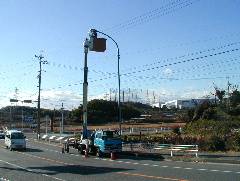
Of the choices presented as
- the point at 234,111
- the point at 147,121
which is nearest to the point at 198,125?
the point at 234,111

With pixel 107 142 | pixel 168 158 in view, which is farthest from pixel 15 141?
pixel 168 158

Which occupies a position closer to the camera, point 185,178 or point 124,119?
point 185,178

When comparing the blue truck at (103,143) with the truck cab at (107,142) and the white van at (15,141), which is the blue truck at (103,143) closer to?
the truck cab at (107,142)

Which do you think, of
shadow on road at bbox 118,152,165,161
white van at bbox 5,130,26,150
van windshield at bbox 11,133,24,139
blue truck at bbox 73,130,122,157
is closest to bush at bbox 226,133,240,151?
shadow on road at bbox 118,152,165,161

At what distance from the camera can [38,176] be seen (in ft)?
80.7

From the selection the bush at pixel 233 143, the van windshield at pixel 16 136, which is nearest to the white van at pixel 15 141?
the van windshield at pixel 16 136

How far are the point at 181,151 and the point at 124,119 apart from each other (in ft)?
359

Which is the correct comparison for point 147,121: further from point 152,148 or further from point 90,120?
point 152,148

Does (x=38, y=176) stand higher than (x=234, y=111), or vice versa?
(x=234, y=111)

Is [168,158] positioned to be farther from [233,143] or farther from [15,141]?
[15,141]

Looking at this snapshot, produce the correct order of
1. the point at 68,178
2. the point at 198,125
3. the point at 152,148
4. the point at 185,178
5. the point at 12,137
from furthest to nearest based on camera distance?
the point at 198,125, the point at 12,137, the point at 152,148, the point at 68,178, the point at 185,178

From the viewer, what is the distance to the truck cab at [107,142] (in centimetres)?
4041

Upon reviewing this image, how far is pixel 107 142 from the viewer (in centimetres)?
4044

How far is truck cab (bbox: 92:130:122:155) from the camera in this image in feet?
133
